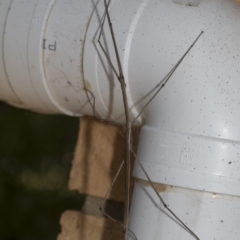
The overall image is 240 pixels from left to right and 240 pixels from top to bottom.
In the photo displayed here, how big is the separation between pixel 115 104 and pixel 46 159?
3.33 feet

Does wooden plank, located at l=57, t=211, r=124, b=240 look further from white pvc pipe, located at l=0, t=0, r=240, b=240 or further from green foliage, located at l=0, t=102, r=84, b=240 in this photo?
green foliage, located at l=0, t=102, r=84, b=240

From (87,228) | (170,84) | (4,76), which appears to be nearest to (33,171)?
(87,228)

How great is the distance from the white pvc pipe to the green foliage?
3.04ft

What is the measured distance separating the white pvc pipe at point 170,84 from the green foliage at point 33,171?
926 mm

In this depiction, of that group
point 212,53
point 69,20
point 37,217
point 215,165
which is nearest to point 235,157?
point 215,165

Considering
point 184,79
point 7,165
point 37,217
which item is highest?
point 184,79

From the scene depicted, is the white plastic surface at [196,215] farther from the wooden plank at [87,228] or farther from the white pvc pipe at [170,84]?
the wooden plank at [87,228]

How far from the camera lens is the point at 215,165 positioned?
672 mm

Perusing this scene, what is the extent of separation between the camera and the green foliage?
1688 millimetres

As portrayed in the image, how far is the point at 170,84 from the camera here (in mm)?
697

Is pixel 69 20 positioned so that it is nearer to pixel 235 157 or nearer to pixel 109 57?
pixel 109 57

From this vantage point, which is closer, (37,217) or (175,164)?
(175,164)

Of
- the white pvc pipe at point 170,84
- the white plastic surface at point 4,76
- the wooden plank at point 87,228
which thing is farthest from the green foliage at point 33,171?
the white pvc pipe at point 170,84

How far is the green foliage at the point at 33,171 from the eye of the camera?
169cm
